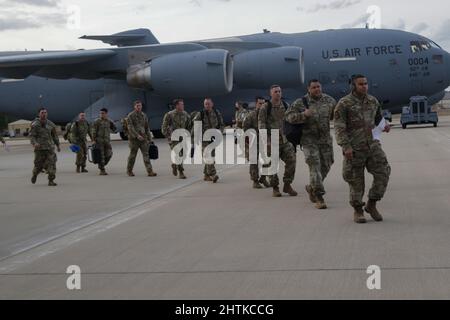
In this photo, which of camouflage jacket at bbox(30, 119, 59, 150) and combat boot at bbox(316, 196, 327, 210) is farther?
camouflage jacket at bbox(30, 119, 59, 150)

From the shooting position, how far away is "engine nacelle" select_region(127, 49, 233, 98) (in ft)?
82.3

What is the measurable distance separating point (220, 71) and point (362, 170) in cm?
1718

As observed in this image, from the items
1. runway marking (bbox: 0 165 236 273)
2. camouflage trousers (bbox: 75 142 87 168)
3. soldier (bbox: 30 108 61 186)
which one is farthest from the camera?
camouflage trousers (bbox: 75 142 87 168)

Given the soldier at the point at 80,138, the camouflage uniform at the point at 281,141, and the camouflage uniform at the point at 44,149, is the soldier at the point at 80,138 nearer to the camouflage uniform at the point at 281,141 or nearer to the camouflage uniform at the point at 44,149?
the camouflage uniform at the point at 44,149

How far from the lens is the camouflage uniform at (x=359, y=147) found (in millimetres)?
8133

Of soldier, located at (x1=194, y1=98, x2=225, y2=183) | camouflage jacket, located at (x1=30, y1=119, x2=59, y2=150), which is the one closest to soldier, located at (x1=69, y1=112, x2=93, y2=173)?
camouflage jacket, located at (x1=30, y1=119, x2=59, y2=150)

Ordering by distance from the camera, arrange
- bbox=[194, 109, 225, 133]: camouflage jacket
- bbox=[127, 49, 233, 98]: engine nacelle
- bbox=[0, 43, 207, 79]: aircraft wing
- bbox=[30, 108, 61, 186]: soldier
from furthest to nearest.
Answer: bbox=[0, 43, 207, 79]: aircraft wing
bbox=[127, 49, 233, 98]: engine nacelle
bbox=[30, 108, 61, 186]: soldier
bbox=[194, 109, 225, 133]: camouflage jacket

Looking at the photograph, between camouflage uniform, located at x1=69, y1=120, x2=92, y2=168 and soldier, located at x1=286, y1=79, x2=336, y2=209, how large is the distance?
8.50 m

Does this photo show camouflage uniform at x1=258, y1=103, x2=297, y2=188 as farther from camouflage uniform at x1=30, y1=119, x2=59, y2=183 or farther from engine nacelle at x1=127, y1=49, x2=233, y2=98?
engine nacelle at x1=127, y1=49, x2=233, y2=98

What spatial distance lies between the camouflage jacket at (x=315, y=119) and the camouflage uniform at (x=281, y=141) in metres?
1.03

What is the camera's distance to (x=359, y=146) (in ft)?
26.7

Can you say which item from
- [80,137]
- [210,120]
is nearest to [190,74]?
[80,137]

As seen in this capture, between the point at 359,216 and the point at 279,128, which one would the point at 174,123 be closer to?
the point at 279,128
